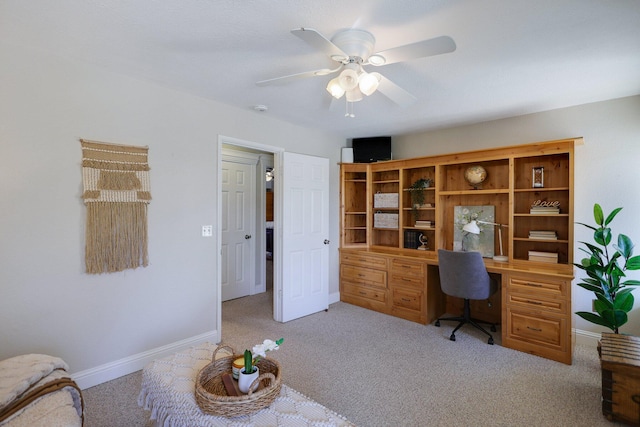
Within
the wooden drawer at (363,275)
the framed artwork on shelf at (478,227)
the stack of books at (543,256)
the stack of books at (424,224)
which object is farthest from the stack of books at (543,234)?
the wooden drawer at (363,275)

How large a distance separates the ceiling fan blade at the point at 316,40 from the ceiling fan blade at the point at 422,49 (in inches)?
9.5

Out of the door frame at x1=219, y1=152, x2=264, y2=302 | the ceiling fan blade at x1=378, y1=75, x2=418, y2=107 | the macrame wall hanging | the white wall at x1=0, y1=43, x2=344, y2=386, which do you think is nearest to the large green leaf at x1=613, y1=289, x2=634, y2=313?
the ceiling fan blade at x1=378, y1=75, x2=418, y2=107

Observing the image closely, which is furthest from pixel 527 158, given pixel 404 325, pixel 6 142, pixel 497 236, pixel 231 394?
pixel 6 142

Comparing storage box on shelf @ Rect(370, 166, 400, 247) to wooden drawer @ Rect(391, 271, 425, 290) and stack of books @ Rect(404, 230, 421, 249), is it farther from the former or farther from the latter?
wooden drawer @ Rect(391, 271, 425, 290)

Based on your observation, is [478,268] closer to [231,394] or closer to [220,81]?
[231,394]

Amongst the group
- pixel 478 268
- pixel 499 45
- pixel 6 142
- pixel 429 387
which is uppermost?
pixel 499 45

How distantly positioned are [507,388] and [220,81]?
3.32 metres

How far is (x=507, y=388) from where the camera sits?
238cm

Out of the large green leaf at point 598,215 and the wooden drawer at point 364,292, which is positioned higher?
the large green leaf at point 598,215

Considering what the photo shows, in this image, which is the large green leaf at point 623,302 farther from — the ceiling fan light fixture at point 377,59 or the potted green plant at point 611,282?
the ceiling fan light fixture at point 377,59

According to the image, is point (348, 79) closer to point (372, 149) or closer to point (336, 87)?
point (336, 87)

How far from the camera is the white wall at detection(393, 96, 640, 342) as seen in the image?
2924 mm

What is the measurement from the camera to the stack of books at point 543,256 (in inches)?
126

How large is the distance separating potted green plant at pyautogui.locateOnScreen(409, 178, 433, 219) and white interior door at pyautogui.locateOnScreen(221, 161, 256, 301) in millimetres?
2457
